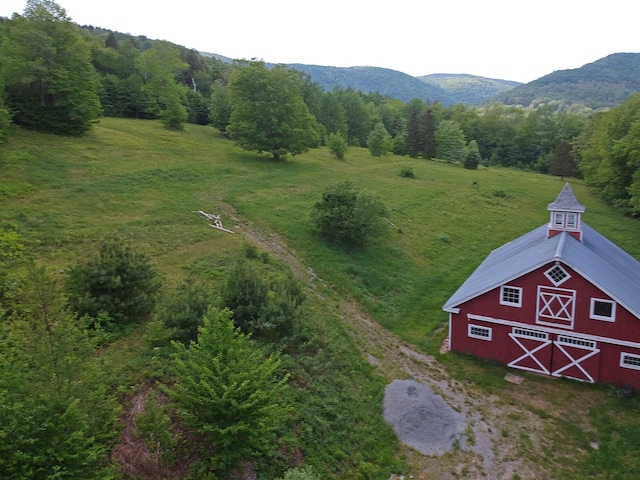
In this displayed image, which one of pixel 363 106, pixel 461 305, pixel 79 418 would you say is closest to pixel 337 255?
pixel 461 305

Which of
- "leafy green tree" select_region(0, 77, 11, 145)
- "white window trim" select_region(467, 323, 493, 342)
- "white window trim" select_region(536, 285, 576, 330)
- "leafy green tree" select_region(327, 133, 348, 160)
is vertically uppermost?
"leafy green tree" select_region(0, 77, 11, 145)

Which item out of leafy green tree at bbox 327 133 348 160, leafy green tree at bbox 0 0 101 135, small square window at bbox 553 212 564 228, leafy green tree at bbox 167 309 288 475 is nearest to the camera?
leafy green tree at bbox 167 309 288 475

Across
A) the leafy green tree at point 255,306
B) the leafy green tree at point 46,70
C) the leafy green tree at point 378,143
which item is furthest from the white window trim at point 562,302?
the leafy green tree at point 378,143

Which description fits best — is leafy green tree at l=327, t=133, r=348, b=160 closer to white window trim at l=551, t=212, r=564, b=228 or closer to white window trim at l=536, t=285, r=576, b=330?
white window trim at l=551, t=212, r=564, b=228

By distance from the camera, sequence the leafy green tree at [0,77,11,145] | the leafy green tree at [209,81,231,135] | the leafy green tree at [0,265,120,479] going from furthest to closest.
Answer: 1. the leafy green tree at [209,81,231,135]
2. the leafy green tree at [0,77,11,145]
3. the leafy green tree at [0,265,120,479]

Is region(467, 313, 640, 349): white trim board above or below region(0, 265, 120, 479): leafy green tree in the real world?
below

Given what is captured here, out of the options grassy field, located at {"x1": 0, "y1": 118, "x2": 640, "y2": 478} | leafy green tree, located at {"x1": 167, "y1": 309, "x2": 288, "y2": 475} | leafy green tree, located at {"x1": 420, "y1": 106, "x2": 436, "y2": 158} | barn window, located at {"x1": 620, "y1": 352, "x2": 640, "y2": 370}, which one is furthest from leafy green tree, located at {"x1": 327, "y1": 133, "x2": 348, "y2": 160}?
leafy green tree, located at {"x1": 167, "y1": 309, "x2": 288, "y2": 475}
